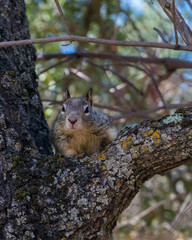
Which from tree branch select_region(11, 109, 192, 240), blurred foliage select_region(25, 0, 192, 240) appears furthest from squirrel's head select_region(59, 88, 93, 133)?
blurred foliage select_region(25, 0, 192, 240)

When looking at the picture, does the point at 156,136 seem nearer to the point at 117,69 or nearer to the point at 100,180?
the point at 100,180

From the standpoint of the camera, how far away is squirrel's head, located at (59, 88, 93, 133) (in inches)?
119

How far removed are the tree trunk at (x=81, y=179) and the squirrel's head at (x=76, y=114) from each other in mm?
617

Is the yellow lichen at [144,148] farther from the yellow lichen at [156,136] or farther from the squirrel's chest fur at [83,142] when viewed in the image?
the squirrel's chest fur at [83,142]

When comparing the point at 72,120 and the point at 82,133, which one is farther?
the point at 82,133

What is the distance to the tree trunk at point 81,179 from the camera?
2.13 meters

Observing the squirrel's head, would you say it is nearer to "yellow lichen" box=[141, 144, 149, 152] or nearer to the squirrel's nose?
the squirrel's nose

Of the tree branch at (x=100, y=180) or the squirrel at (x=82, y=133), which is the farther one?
the squirrel at (x=82, y=133)

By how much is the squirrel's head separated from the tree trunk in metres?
0.62

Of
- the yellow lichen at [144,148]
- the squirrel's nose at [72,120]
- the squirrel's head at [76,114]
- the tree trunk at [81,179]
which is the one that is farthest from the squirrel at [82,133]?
the yellow lichen at [144,148]

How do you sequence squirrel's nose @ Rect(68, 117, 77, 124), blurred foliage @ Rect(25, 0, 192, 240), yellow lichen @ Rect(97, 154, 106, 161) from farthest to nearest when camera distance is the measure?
blurred foliage @ Rect(25, 0, 192, 240)
squirrel's nose @ Rect(68, 117, 77, 124)
yellow lichen @ Rect(97, 154, 106, 161)

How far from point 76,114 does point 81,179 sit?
960 millimetres

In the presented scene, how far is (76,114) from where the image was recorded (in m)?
3.12

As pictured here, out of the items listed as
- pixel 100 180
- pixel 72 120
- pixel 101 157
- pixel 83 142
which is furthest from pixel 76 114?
pixel 100 180
